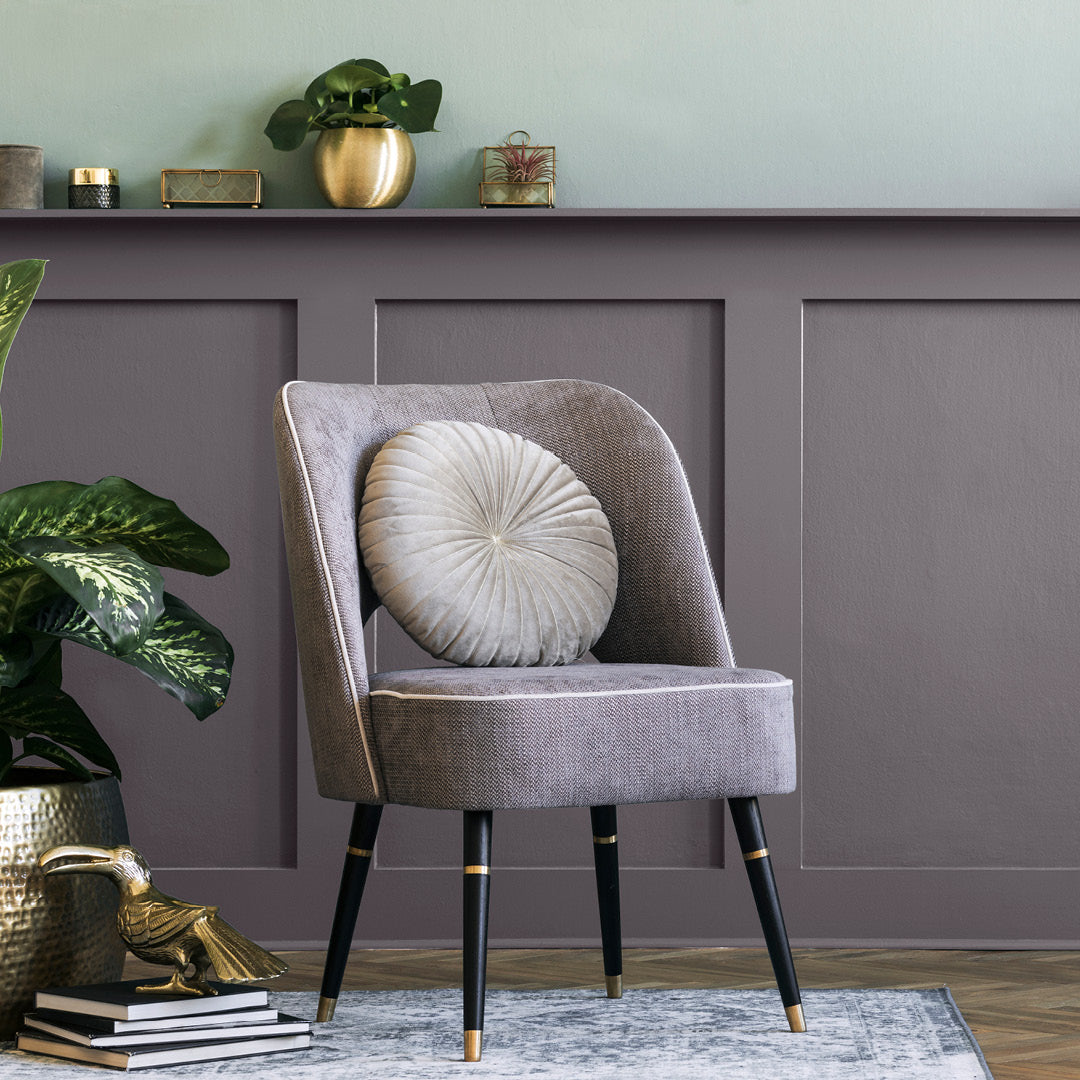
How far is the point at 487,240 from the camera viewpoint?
8.68 feet

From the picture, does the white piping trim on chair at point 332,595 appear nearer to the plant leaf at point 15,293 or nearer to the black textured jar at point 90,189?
the plant leaf at point 15,293

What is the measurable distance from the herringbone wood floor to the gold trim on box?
4.50ft

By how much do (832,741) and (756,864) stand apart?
31.9 inches

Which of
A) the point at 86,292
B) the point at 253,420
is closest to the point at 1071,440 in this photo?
the point at 253,420

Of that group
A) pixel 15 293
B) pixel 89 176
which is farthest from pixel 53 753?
pixel 89 176

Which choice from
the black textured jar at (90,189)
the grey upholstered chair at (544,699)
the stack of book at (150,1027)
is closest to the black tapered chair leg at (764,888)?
the grey upholstered chair at (544,699)

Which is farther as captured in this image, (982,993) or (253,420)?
(253,420)

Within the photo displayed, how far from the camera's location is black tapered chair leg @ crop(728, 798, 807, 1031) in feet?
6.16

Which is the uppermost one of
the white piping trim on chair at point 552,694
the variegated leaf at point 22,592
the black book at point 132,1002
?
the variegated leaf at point 22,592

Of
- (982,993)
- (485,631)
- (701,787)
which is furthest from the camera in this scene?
(982,993)

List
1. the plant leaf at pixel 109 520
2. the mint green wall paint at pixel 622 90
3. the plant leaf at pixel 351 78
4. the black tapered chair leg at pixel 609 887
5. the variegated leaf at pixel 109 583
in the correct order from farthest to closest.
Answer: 1. the mint green wall paint at pixel 622 90
2. the plant leaf at pixel 351 78
3. the black tapered chair leg at pixel 609 887
4. the plant leaf at pixel 109 520
5. the variegated leaf at pixel 109 583

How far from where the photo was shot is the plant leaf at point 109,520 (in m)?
1.94

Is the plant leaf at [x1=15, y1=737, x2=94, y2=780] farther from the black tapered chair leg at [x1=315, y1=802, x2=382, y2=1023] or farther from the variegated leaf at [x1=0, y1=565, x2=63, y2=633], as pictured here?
the black tapered chair leg at [x1=315, y1=802, x2=382, y2=1023]

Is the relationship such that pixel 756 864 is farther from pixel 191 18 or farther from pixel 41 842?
pixel 191 18
